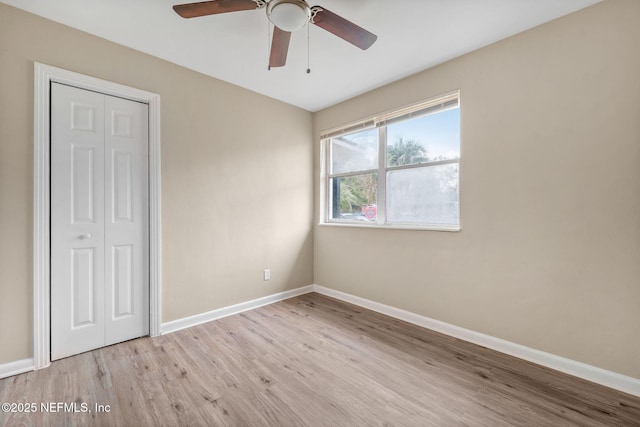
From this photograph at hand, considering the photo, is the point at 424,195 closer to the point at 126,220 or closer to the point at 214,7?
the point at 214,7

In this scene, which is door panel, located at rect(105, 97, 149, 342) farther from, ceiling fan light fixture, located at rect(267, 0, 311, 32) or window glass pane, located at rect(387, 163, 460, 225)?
window glass pane, located at rect(387, 163, 460, 225)

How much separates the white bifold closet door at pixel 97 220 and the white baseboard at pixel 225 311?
0.21m

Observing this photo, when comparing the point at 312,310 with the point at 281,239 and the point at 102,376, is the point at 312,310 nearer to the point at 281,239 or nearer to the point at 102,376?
the point at 281,239

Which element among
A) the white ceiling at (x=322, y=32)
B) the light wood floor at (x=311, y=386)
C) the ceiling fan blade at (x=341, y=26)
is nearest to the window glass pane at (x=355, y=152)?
the white ceiling at (x=322, y=32)

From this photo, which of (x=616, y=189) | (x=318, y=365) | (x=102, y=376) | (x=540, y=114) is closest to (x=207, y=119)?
(x=102, y=376)

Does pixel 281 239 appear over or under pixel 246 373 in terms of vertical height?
over

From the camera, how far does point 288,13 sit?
60.9 inches

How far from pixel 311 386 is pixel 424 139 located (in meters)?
2.44

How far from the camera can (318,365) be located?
2070 mm

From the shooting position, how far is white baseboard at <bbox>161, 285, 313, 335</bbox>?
8.60 feet

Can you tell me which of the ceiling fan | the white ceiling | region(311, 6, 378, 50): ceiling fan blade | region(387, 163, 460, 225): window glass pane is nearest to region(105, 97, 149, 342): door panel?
the white ceiling

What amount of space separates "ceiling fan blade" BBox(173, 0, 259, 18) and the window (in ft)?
6.11

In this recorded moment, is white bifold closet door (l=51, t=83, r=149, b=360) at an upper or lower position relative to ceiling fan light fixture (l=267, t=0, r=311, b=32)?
lower

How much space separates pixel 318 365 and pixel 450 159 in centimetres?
215
